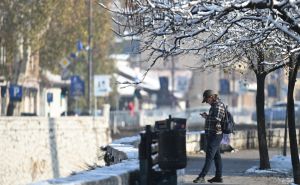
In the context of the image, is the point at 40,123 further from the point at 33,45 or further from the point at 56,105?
the point at 56,105

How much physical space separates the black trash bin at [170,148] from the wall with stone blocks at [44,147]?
66.1ft

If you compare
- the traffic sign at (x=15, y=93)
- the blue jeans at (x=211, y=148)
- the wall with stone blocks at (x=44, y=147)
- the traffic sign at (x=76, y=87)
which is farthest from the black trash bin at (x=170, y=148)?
the traffic sign at (x=76, y=87)

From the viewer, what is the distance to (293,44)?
13.6 meters

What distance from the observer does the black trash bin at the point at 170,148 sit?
10490 mm

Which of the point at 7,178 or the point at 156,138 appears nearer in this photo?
the point at 156,138

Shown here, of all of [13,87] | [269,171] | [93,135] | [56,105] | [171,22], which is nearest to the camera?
[171,22]

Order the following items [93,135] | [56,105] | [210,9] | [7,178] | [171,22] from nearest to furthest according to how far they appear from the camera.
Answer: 1. [210,9]
2. [171,22]
3. [7,178]
4. [93,135]
5. [56,105]

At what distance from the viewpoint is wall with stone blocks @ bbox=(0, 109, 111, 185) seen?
33781mm

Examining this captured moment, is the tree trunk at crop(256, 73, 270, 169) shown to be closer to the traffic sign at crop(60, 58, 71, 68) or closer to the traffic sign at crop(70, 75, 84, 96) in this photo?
the traffic sign at crop(70, 75, 84, 96)

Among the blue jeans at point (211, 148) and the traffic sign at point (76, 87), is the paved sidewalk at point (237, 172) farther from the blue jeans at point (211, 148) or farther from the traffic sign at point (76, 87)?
the traffic sign at point (76, 87)

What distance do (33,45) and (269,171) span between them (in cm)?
3369

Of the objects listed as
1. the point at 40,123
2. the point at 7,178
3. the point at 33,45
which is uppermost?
the point at 33,45

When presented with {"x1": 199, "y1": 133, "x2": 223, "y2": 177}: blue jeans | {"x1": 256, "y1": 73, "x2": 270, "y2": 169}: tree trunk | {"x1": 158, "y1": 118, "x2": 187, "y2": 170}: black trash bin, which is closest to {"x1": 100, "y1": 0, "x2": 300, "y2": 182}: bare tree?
{"x1": 158, "y1": 118, "x2": 187, "y2": 170}: black trash bin

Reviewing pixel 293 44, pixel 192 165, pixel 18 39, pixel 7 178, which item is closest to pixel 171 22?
pixel 293 44
